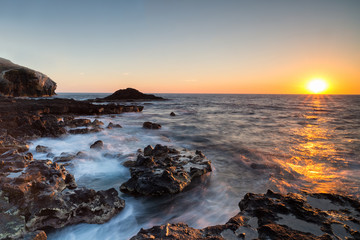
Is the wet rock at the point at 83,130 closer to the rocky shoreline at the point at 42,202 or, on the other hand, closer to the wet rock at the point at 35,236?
the rocky shoreline at the point at 42,202

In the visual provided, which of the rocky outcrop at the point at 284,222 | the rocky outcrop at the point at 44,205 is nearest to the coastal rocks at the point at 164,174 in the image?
the rocky outcrop at the point at 44,205

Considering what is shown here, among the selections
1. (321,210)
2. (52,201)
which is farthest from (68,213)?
(321,210)

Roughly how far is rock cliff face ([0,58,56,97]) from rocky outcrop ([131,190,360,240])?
59690 mm

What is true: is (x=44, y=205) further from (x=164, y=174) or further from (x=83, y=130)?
(x=83, y=130)

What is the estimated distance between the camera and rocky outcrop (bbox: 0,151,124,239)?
322 cm

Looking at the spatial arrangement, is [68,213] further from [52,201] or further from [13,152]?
[13,152]

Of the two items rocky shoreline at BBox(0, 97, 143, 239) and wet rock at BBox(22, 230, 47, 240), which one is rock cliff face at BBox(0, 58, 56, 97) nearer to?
rocky shoreline at BBox(0, 97, 143, 239)

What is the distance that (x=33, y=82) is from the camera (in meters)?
51.5

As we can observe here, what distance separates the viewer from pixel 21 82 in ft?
162

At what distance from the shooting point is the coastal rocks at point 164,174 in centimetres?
501

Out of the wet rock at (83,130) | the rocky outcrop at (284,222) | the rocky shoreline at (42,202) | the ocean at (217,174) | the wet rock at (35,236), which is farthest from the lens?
the wet rock at (83,130)

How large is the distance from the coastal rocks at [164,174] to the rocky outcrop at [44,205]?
0.80 m

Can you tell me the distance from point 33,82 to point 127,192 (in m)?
61.4

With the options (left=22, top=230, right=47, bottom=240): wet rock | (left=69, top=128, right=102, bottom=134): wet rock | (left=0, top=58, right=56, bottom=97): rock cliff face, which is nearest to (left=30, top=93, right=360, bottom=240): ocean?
(left=69, top=128, right=102, bottom=134): wet rock
